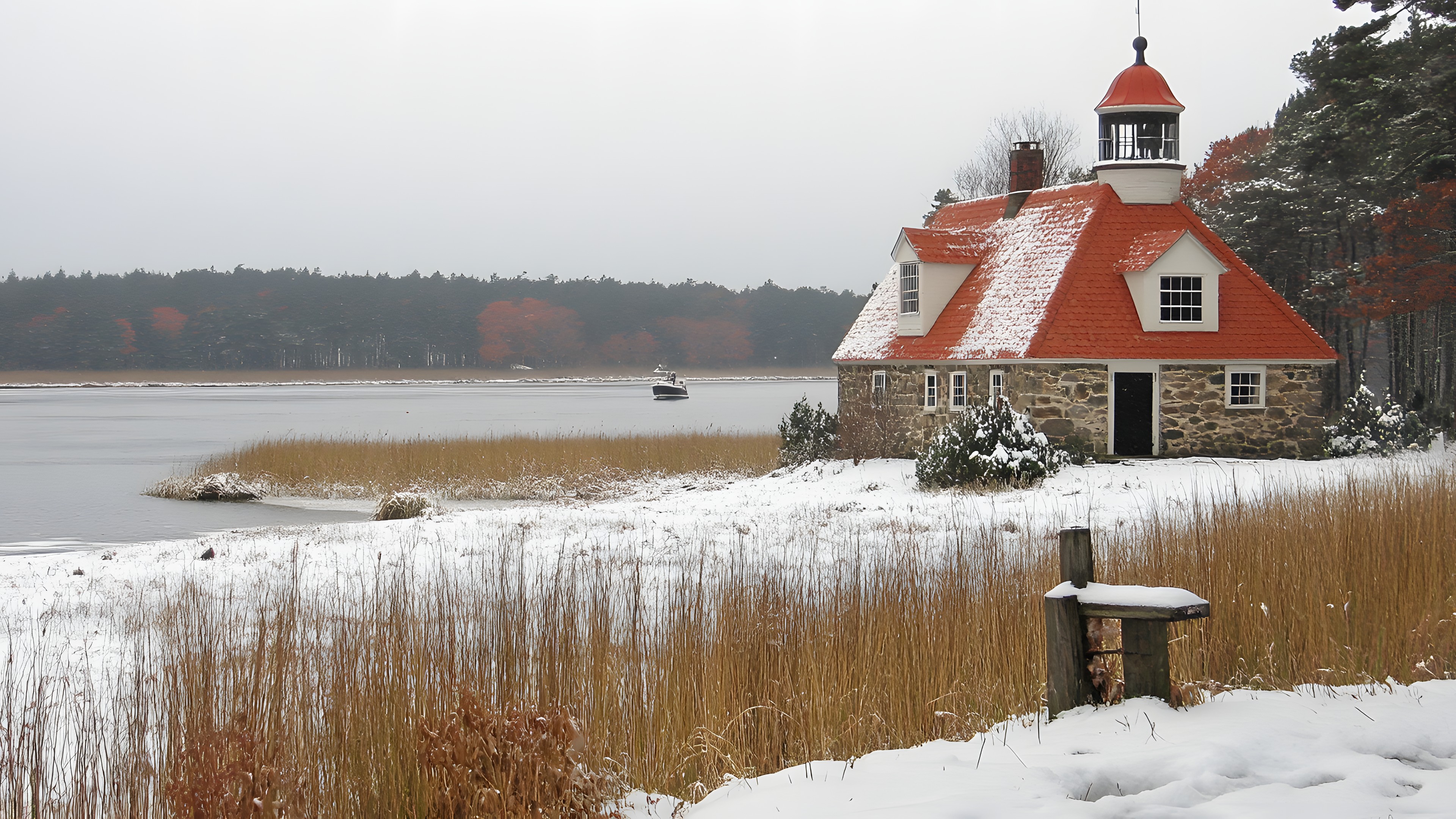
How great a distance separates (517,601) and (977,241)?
20.8m

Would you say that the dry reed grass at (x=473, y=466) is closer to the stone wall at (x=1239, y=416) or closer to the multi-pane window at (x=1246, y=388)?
the stone wall at (x=1239, y=416)

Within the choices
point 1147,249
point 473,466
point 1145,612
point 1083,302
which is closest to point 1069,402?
point 1083,302

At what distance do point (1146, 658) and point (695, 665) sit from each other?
99.0 inches

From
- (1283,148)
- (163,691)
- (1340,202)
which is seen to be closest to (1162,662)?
(163,691)

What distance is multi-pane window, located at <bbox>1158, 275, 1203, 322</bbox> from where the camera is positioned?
21609 millimetres

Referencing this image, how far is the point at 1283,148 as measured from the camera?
37.3 m

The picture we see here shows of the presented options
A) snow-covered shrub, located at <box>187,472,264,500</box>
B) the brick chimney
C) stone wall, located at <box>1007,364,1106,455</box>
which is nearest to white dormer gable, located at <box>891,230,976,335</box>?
the brick chimney

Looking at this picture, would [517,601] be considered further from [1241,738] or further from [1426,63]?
[1426,63]

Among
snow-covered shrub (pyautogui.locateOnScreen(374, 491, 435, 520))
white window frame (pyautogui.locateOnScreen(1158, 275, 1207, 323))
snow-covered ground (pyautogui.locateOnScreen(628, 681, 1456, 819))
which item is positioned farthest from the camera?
white window frame (pyautogui.locateOnScreen(1158, 275, 1207, 323))

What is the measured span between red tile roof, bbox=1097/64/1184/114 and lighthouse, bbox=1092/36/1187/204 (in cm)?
2

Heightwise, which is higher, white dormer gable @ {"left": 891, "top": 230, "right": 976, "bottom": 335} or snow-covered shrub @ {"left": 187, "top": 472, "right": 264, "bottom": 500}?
white dormer gable @ {"left": 891, "top": 230, "right": 976, "bottom": 335}

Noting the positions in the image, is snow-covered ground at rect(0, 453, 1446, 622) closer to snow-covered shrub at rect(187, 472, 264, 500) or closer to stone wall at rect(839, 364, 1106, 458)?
stone wall at rect(839, 364, 1106, 458)

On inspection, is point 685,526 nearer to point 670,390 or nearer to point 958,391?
point 958,391

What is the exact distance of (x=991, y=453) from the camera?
1919 cm
